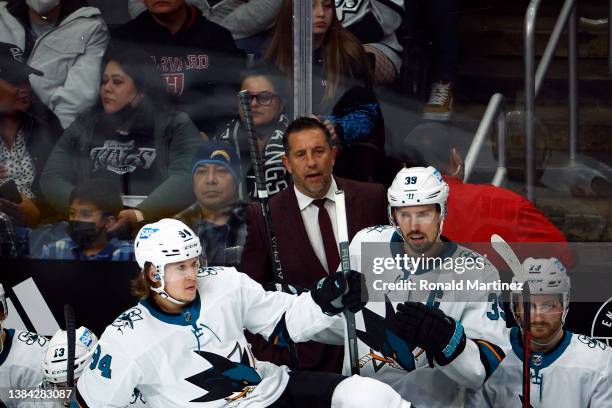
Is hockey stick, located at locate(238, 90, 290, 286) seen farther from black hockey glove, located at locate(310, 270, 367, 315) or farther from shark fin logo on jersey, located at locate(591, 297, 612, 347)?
shark fin logo on jersey, located at locate(591, 297, 612, 347)

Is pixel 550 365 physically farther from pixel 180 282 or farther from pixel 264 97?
pixel 264 97

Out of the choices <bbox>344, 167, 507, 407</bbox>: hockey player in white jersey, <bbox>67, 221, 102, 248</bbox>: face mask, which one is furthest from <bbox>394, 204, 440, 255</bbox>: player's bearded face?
<bbox>67, 221, 102, 248</bbox>: face mask

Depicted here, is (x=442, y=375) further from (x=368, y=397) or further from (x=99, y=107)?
(x=99, y=107)

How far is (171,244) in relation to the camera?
173 inches

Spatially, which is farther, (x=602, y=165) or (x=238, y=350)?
(x=602, y=165)

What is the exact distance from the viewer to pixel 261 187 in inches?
201

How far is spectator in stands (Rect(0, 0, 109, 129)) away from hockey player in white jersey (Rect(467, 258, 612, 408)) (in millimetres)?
2392

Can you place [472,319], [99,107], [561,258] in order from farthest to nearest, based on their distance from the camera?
[99,107] < [561,258] < [472,319]

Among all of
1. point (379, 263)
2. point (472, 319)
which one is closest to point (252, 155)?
point (379, 263)

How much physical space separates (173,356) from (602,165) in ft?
6.88

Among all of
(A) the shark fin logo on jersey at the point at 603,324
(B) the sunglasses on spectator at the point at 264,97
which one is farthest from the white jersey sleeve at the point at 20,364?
(A) the shark fin logo on jersey at the point at 603,324

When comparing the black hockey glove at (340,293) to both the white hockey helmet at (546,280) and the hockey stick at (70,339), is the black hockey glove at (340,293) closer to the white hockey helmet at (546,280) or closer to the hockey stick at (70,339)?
the white hockey helmet at (546,280)

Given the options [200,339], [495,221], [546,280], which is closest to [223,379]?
A: [200,339]

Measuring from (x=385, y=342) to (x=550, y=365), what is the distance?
2.08ft
